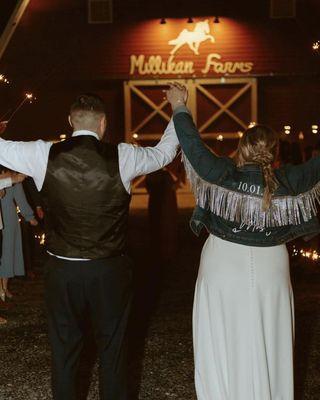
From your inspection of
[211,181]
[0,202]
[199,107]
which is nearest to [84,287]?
[211,181]

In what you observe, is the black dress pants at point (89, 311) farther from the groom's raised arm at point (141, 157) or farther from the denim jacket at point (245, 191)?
the denim jacket at point (245, 191)

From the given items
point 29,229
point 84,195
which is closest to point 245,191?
point 84,195

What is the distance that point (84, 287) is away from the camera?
4254 millimetres

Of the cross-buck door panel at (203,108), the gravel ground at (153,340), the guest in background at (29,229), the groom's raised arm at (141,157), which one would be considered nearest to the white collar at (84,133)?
the groom's raised arm at (141,157)

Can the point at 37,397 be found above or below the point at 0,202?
below

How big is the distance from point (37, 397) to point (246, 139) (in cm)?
255

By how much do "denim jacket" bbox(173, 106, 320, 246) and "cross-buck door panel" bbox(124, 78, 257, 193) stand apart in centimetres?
1556

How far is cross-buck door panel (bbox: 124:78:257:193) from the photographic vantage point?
19.9 metres

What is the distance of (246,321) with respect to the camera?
14.0 ft

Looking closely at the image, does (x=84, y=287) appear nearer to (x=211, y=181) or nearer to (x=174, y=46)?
(x=211, y=181)

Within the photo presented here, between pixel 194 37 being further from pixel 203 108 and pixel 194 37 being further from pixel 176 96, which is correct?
pixel 176 96

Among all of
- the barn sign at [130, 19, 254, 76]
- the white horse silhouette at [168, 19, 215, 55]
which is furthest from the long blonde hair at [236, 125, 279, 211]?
the white horse silhouette at [168, 19, 215, 55]

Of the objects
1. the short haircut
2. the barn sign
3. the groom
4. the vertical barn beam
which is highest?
the vertical barn beam

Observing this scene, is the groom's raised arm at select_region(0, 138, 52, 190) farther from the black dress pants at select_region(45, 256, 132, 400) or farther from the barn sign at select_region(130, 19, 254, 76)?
the barn sign at select_region(130, 19, 254, 76)
